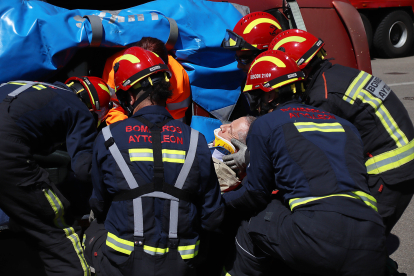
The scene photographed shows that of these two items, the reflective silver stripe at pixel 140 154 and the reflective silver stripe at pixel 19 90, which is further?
the reflective silver stripe at pixel 19 90

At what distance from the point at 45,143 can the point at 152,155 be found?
117cm

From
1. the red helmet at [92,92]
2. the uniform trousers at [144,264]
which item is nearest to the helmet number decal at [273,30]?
the red helmet at [92,92]

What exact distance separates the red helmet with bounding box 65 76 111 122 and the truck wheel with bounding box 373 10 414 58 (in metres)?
10.2

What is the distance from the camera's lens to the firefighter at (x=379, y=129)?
2.79m

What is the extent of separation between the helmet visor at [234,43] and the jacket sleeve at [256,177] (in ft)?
5.47

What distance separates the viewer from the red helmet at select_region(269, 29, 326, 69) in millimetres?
3182

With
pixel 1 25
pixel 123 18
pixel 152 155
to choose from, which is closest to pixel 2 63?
pixel 1 25

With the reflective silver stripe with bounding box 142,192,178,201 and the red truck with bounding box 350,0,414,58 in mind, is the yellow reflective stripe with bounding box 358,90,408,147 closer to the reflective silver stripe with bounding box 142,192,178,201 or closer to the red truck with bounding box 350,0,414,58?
the reflective silver stripe with bounding box 142,192,178,201

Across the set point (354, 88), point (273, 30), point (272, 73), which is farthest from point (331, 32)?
point (272, 73)

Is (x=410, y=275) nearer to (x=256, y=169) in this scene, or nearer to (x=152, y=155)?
(x=256, y=169)

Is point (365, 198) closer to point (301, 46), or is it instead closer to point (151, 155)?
point (151, 155)

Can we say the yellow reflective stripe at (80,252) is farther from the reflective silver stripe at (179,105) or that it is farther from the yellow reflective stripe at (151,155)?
the reflective silver stripe at (179,105)

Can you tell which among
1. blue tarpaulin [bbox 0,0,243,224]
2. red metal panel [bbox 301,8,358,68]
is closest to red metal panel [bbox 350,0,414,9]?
red metal panel [bbox 301,8,358,68]

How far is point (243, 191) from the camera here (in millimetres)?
2654
